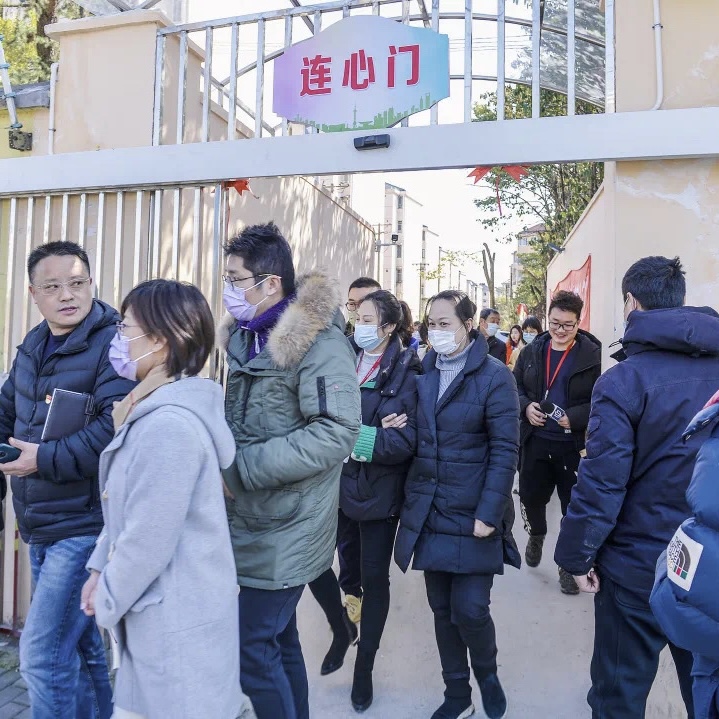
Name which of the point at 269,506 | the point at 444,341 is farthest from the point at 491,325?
the point at 269,506

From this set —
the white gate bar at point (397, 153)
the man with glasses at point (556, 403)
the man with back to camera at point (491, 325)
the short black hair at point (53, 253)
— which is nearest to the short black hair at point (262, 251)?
the short black hair at point (53, 253)

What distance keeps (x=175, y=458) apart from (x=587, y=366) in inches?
130

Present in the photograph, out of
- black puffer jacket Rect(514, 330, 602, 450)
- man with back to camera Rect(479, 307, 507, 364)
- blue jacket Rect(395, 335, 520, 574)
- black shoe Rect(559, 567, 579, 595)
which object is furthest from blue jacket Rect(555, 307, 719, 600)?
man with back to camera Rect(479, 307, 507, 364)

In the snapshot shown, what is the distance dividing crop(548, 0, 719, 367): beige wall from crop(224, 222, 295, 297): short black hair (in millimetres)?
1794

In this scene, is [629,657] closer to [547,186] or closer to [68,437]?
[68,437]

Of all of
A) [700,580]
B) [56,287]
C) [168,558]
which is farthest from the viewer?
[56,287]

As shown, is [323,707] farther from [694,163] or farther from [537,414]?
[694,163]

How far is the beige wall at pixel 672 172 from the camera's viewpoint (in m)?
3.28

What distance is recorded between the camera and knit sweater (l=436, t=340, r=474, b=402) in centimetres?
320

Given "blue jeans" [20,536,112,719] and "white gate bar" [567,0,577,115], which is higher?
"white gate bar" [567,0,577,115]

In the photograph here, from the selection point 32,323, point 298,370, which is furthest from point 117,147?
point 298,370

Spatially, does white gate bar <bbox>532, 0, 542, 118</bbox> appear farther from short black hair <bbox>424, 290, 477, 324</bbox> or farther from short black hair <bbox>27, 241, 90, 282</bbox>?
short black hair <bbox>27, 241, 90, 282</bbox>

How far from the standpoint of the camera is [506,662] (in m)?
3.66

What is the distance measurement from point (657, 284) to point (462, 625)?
1669 millimetres
